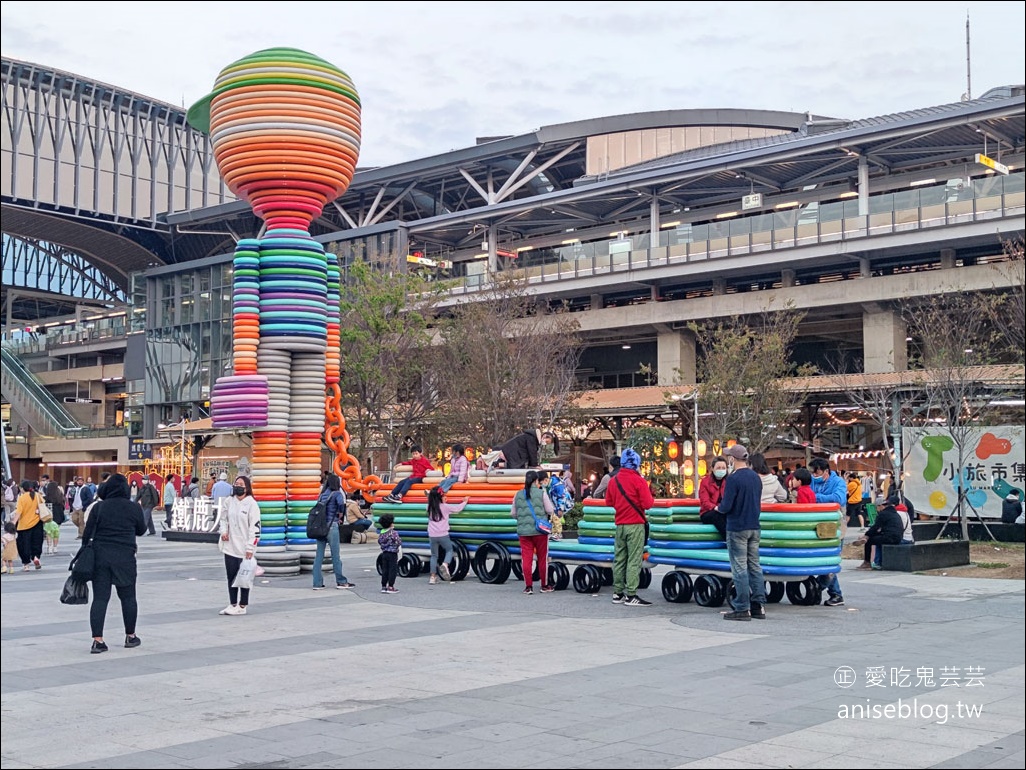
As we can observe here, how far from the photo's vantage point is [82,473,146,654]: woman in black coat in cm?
994

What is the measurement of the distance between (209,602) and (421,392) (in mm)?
19185

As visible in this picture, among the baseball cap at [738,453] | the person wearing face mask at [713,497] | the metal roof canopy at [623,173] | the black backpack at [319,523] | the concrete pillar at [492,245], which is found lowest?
the black backpack at [319,523]

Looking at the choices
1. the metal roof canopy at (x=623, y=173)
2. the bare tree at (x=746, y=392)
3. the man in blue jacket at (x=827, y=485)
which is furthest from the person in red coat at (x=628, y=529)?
the metal roof canopy at (x=623, y=173)

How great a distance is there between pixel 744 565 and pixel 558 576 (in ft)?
13.3

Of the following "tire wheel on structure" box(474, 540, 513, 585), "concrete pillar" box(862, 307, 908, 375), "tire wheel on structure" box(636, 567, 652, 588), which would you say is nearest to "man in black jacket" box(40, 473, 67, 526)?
"tire wheel on structure" box(474, 540, 513, 585)

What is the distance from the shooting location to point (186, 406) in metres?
66.2

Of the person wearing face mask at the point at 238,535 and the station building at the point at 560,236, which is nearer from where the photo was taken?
the person wearing face mask at the point at 238,535

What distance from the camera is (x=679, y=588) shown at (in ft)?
45.9

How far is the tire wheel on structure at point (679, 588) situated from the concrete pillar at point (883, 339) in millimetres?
30520

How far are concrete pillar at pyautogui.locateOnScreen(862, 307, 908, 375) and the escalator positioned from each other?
5001cm

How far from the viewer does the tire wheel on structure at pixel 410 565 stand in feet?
58.7

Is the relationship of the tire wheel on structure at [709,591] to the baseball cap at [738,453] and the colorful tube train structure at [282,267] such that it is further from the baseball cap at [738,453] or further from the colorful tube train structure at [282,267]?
the colorful tube train structure at [282,267]

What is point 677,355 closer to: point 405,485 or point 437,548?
point 405,485

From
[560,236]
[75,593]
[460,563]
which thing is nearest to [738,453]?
[460,563]
